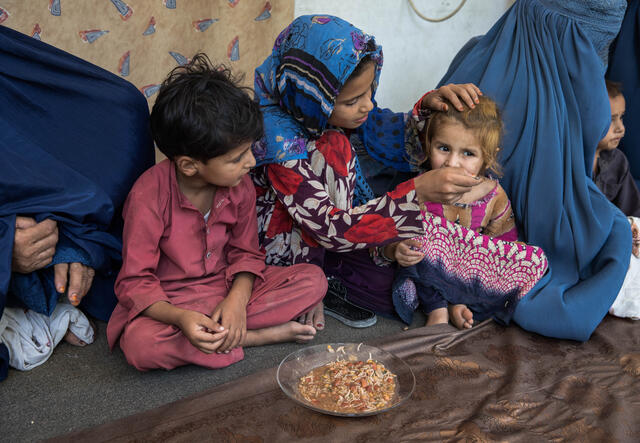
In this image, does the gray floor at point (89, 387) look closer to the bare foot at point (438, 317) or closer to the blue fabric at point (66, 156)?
the blue fabric at point (66, 156)

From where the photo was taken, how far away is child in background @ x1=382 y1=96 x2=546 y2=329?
220 centimetres

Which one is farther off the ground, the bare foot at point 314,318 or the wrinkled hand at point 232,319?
the wrinkled hand at point 232,319

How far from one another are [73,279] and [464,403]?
1281 millimetres

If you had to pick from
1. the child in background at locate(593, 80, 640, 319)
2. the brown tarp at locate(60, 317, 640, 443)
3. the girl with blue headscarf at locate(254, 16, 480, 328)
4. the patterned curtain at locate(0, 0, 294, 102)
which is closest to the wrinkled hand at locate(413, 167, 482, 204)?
the girl with blue headscarf at locate(254, 16, 480, 328)

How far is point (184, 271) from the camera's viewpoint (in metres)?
1.94

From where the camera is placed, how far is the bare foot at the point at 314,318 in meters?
2.15

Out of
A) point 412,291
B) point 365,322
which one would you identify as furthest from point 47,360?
point 412,291

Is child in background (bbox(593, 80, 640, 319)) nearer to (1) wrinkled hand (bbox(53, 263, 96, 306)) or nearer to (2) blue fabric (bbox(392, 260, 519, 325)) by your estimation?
(2) blue fabric (bbox(392, 260, 519, 325))

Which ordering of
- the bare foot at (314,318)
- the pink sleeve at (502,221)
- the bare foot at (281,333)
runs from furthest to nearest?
the pink sleeve at (502,221) → the bare foot at (314,318) → the bare foot at (281,333)

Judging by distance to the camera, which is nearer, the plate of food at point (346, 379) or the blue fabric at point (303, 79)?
the plate of food at point (346, 379)

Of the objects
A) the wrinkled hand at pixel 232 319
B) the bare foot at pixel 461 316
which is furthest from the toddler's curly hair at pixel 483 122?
the wrinkled hand at pixel 232 319

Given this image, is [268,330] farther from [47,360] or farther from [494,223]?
[494,223]

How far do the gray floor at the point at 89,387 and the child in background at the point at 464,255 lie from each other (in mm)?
571

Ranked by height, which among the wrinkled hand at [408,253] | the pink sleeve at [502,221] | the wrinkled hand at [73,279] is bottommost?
the wrinkled hand at [73,279]
